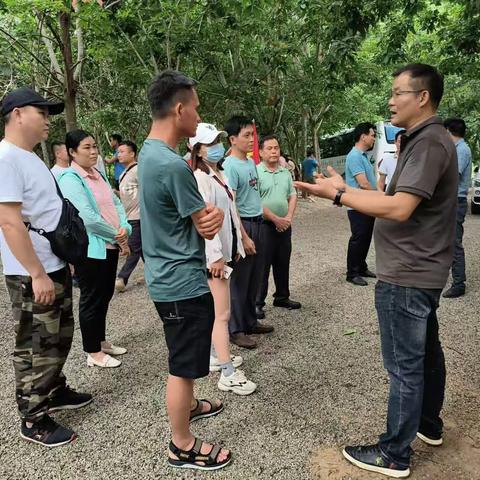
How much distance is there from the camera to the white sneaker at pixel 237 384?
3117mm

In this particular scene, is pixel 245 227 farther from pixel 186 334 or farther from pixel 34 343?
pixel 34 343

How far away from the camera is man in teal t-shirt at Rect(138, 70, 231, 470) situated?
6.89 feet

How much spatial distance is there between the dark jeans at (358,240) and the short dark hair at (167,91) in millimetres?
3755

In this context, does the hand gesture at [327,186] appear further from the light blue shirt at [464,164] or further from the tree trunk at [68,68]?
the tree trunk at [68,68]

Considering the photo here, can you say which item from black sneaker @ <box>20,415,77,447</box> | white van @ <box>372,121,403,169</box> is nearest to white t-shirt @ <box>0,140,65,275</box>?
black sneaker @ <box>20,415,77,447</box>

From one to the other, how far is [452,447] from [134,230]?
4.15 meters

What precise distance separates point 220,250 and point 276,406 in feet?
3.57

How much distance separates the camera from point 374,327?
4215mm

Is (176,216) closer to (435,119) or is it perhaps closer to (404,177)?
(404,177)

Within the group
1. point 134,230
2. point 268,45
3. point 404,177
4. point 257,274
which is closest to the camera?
point 404,177

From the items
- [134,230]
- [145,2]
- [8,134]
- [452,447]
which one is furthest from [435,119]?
[145,2]

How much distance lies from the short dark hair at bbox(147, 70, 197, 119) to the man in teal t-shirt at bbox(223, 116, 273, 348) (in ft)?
5.20

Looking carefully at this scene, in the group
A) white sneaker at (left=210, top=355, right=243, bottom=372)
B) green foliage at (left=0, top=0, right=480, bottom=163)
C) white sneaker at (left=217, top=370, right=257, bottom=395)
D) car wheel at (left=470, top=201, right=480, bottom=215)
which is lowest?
car wheel at (left=470, top=201, right=480, bottom=215)

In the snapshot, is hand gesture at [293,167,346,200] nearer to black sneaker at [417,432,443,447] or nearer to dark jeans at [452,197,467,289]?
black sneaker at [417,432,443,447]
